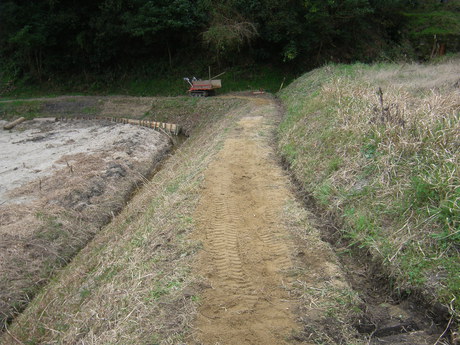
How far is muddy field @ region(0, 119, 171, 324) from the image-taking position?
6746mm

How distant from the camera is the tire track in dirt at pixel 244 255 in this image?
3562 mm

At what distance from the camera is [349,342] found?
3.32 meters

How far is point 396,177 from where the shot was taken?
5.18 m

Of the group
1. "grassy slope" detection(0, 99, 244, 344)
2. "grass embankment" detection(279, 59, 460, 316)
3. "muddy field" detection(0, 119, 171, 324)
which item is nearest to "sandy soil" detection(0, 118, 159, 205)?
"muddy field" detection(0, 119, 171, 324)

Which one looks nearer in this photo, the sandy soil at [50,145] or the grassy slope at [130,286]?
the grassy slope at [130,286]

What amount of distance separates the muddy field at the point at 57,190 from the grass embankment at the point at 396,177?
4.94 meters

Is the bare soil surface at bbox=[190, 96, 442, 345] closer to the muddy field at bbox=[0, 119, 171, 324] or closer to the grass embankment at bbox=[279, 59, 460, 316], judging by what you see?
the grass embankment at bbox=[279, 59, 460, 316]

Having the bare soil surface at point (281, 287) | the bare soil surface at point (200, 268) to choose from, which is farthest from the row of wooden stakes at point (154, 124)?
the bare soil surface at point (281, 287)

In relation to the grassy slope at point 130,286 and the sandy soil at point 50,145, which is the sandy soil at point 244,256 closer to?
the grassy slope at point 130,286

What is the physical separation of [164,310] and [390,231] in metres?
2.91

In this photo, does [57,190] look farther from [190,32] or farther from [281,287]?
[190,32]

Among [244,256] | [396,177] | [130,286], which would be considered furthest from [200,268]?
[396,177]

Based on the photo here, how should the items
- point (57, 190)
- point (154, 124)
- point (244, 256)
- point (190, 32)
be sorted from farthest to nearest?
point (190, 32) → point (154, 124) → point (57, 190) → point (244, 256)

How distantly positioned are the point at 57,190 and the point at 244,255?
21.3ft
